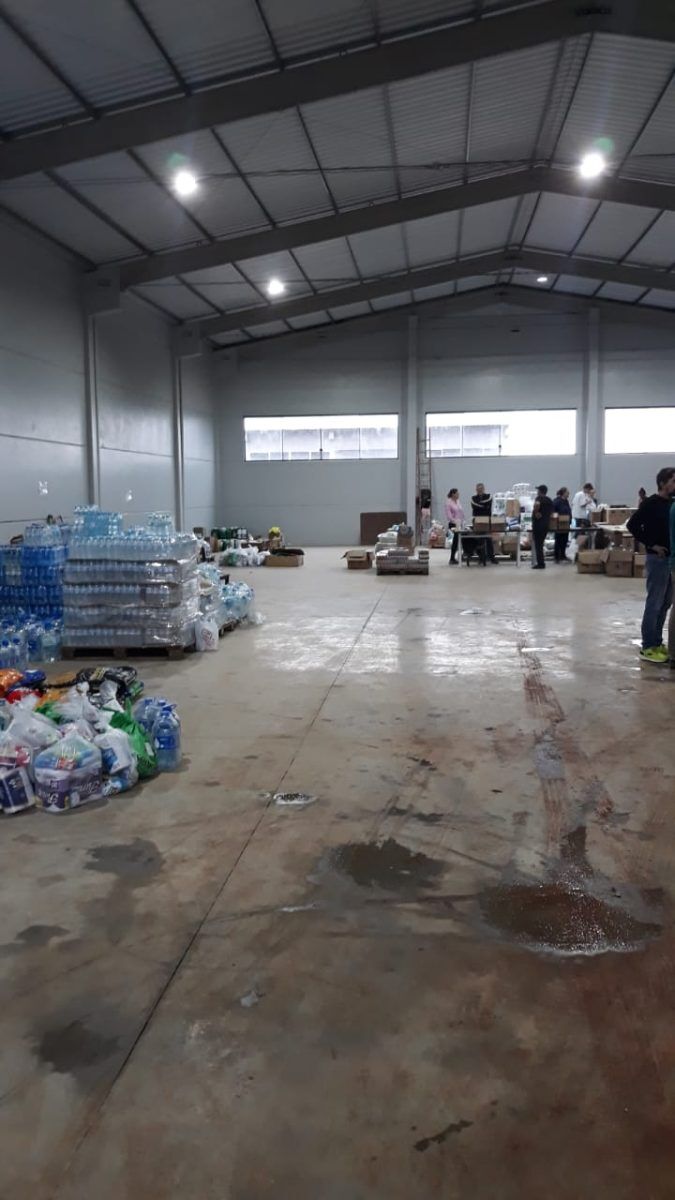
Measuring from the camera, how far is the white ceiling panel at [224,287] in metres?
16.5

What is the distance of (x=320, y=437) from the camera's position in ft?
75.4

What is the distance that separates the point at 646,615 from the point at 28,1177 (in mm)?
6729

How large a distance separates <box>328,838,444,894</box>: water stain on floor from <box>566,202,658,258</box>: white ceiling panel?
1431cm

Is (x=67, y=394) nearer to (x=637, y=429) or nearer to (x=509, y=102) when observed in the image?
(x=509, y=102)

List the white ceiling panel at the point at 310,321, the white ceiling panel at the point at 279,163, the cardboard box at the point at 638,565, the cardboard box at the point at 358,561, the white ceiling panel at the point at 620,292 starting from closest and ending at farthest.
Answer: the white ceiling panel at the point at 279,163 → the cardboard box at the point at 638,565 → the cardboard box at the point at 358,561 → the white ceiling panel at the point at 620,292 → the white ceiling panel at the point at 310,321

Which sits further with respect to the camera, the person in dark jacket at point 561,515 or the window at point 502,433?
the window at point 502,433

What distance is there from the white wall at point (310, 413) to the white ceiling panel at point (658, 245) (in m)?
6.98

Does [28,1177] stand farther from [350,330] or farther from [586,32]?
[350,330]

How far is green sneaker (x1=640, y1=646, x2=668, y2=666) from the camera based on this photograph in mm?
7266

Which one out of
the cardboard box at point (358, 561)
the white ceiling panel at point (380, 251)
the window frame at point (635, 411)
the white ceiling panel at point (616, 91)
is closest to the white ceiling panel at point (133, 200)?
the white ceiling panel at point (380, 251)

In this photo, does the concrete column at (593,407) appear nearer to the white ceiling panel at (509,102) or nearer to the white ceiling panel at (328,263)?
the white ceiling panel at (328,263)

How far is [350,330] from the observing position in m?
22.5

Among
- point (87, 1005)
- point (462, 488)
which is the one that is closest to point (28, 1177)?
point (87, 1005)

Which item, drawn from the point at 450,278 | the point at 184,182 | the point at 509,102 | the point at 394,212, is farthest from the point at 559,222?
the point at 184,182
